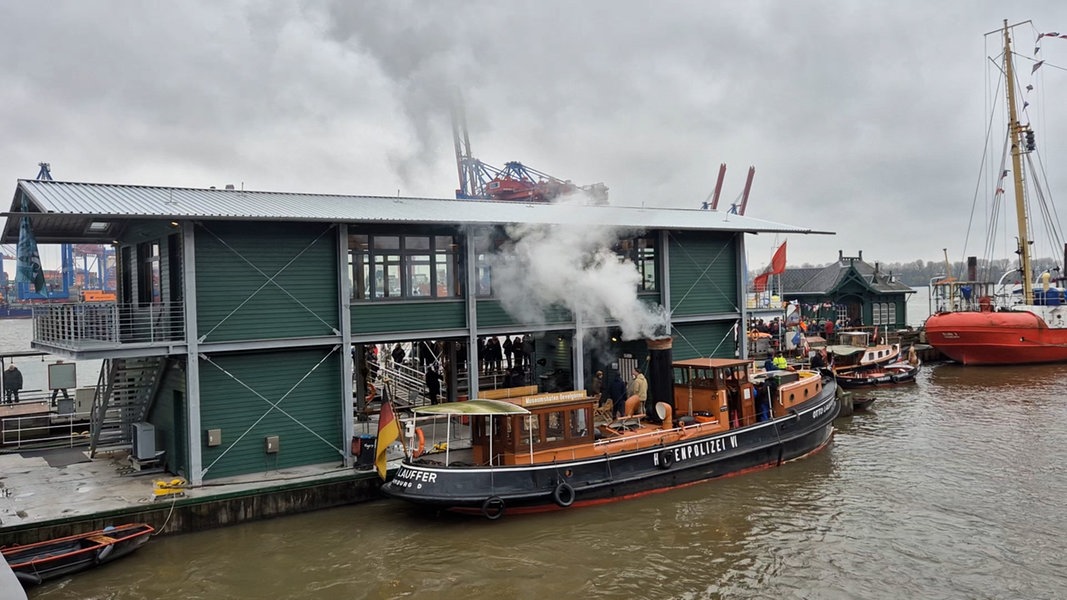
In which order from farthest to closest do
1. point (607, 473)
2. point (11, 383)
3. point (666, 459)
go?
point (11, 383)
point (666, 459)
point (607, 473)

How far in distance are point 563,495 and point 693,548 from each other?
9.48 ft

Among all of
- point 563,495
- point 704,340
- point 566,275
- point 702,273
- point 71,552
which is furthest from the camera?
point 704,340

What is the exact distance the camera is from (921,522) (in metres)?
15.2

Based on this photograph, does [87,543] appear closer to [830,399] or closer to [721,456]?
[721,456]

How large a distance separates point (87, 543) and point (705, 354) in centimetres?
1699

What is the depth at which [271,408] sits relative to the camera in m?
16.6

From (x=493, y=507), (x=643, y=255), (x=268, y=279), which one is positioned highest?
(x=643, y=255)

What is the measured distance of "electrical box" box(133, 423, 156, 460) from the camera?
1661 cm

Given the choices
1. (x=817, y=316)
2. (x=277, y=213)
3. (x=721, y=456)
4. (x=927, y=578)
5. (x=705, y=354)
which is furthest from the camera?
(x=817, y=316)

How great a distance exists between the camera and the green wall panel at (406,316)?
17.7 meters

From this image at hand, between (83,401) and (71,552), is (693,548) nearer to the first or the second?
(71,552)

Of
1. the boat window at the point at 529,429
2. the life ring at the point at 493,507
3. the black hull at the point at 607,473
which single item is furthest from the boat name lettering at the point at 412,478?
the boat window at the point at 529,429

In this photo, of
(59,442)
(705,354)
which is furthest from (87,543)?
(705,354)

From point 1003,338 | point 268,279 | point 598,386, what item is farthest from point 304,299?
point 1003,338
